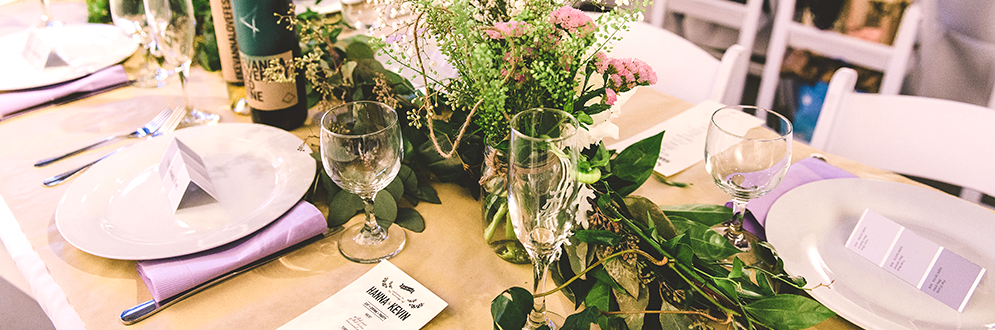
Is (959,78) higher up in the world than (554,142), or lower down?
lower down

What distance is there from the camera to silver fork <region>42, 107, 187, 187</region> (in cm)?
92

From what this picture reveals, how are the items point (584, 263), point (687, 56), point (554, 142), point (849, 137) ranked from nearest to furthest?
point (554, 142), point (584, 263), point (849, 137), point (687, 56)

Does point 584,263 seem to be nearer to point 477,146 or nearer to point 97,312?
point 477,146

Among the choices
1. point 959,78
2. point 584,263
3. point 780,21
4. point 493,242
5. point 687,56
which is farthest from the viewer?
point 780,21

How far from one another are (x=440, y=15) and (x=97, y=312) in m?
0.53

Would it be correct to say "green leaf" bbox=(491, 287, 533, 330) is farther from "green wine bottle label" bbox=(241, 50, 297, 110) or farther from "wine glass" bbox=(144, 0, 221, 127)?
"wine glass" bbox=(144, 0, 221, 127)

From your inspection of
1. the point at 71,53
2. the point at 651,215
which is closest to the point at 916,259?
the point at 651,215

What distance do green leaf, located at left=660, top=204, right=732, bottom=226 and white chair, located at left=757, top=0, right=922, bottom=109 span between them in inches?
66.4

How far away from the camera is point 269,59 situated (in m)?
0.97

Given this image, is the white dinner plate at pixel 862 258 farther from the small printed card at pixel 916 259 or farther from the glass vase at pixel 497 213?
the glass vase at pixel 497 213

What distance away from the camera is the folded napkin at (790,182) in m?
0.85

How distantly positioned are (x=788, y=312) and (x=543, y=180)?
0.91 ft

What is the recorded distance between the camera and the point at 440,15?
26.9 inches

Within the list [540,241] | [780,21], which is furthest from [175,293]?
[780,21]
